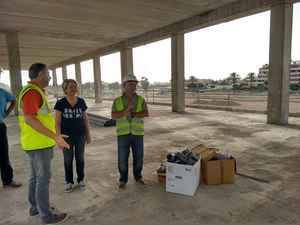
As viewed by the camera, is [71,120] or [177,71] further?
[177,71]

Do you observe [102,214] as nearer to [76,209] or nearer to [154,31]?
[76,209]

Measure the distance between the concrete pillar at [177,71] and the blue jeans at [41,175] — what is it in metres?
9.24

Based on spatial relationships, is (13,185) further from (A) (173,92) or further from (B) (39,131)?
(A) (173,92)

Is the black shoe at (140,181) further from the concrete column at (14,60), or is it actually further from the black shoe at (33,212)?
the concrete column at (14,60)

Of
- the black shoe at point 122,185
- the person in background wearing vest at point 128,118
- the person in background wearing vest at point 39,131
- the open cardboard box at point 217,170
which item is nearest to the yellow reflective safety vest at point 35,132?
the person in background wearing vest at point 39,131

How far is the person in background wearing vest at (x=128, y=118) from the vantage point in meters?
2.82

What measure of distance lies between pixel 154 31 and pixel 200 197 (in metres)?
10.4

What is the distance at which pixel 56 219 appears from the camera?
7.36 ft

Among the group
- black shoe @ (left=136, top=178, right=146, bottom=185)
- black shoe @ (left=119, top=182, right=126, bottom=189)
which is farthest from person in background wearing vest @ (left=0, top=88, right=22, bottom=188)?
black shoe @ (left=136, top=178, right=146, bottom=185)

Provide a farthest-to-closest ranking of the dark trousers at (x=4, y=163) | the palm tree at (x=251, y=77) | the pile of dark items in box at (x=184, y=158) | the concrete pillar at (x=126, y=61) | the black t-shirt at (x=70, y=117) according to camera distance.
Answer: the palm tree at (x=251, y=77), the concrete pillar at (x=126, y=61), the dark trousers at (x=4, y=163), the pile of dark items in box at (x=184, y=158), the black t-shirt at (x=70, y=117)

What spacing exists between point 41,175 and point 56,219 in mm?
514

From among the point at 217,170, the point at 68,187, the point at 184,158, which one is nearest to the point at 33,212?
the point at 68,187

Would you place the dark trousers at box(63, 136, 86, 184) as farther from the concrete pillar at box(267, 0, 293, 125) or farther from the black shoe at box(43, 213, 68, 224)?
the concrete pillar at box(267, 0, 293, 125)

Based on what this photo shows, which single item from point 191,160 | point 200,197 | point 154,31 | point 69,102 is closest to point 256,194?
point 200,197
